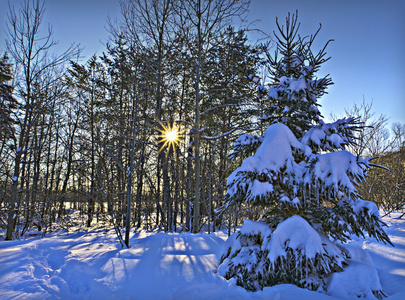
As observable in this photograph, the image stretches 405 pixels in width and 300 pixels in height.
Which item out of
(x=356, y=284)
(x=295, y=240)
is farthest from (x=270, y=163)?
(x=356, y=284)

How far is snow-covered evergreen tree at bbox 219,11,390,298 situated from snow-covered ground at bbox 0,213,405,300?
31 centimetres

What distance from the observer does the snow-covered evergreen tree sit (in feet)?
8.97

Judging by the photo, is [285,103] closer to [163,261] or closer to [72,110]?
[163,261]

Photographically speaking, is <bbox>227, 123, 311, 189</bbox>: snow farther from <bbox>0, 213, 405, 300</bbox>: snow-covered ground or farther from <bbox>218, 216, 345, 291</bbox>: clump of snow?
<bbox>0, 213, 405, 300</bbox>: snow-covered ground

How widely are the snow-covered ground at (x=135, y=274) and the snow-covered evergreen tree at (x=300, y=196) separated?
31 cm

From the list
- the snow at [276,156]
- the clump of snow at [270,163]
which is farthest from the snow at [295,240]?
the snow at [276,156]

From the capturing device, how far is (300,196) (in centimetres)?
340

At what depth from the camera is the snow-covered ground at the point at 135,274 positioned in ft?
8.97

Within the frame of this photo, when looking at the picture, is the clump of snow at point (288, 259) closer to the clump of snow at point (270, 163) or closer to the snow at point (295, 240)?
the snow at point (295, 240)

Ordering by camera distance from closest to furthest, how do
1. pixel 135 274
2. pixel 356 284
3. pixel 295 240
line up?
pixel 356 284, pixel 295 240, pixel 135 274

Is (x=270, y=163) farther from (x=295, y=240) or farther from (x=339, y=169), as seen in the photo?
(x=295, y=240)

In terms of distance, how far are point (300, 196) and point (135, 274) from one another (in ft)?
9.56

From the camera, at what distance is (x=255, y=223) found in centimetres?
345

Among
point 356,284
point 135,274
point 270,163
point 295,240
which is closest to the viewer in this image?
point 356,284
